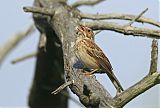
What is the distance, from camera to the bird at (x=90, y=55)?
3.82 metres

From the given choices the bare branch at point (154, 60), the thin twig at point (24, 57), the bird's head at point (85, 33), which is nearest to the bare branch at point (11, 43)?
the thin twig at point (24, 57)

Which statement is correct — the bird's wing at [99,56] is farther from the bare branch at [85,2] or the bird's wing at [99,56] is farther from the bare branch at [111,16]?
the bare branch at [85,2]

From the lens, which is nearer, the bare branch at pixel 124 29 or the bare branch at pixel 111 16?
the bare branch at pixel 124 29

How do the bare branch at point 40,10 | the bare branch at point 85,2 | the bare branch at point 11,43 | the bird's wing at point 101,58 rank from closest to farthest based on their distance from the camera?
the bird's wing at point 101,58, the bare branch at point 40,10, the bare branch at point 85,2, the bare branch at point 11,43

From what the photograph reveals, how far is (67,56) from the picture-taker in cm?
407

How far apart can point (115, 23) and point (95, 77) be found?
35.8 inches

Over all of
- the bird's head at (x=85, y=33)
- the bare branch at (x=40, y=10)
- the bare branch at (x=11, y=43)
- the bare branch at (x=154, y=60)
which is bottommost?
the bare branch at (x=11, y=43)

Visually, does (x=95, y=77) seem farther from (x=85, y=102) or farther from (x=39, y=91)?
(x=39, y=91)

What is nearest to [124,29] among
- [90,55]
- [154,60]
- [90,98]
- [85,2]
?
[90,55]

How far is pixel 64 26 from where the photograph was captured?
4.48m

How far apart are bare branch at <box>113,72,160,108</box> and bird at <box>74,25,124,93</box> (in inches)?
31.1

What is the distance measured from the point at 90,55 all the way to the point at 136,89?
112cm

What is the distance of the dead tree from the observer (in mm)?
2873

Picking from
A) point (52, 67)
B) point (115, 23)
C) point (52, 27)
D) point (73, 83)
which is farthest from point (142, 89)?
point (52, 67)
